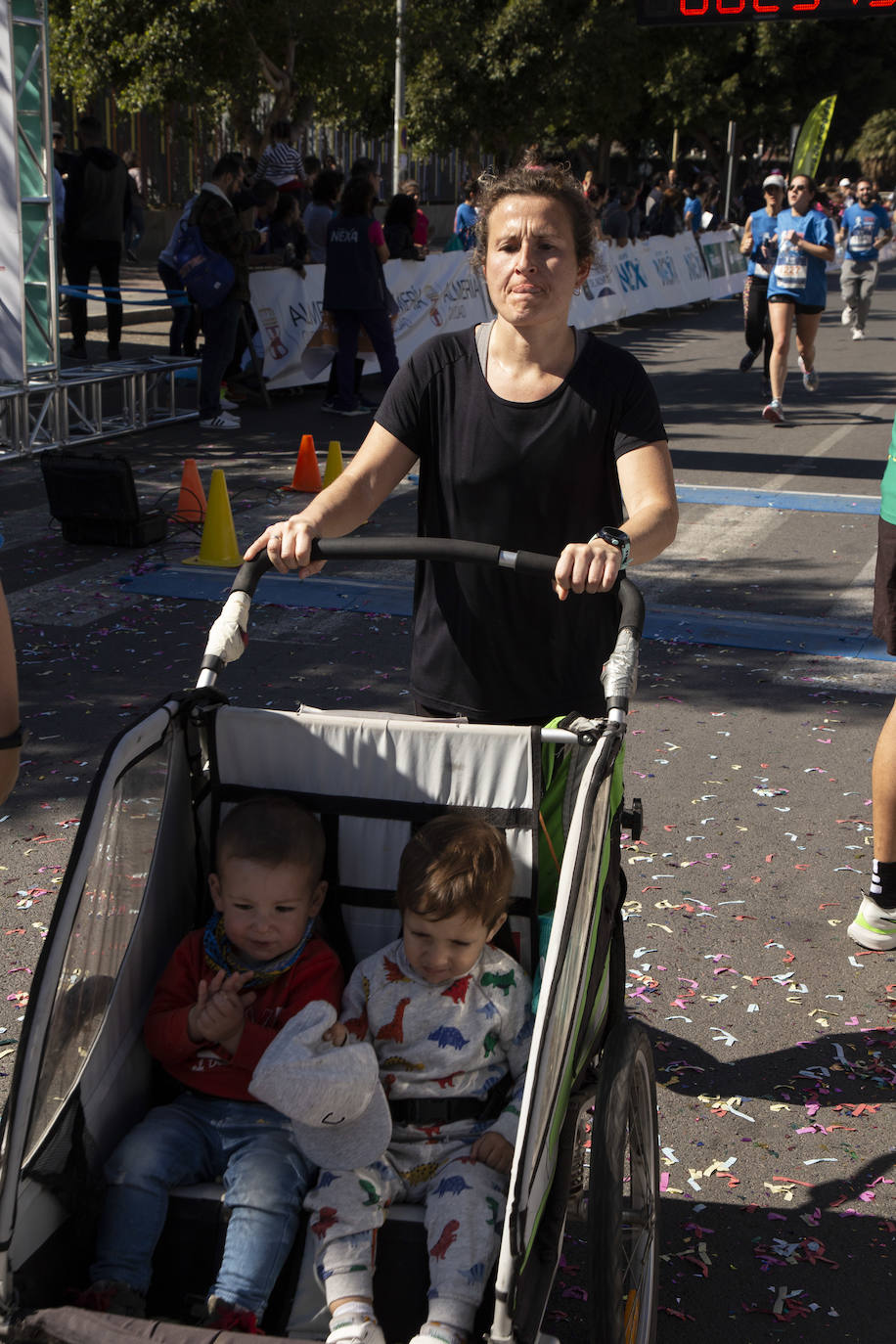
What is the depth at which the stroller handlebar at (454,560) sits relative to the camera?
271 cm

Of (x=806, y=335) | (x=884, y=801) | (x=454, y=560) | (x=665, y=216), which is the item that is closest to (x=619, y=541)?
(x=454, y=560)

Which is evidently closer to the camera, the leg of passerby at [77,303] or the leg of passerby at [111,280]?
the leg of passerby at [111,280]

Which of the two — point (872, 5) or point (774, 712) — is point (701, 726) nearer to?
point (774, 712)

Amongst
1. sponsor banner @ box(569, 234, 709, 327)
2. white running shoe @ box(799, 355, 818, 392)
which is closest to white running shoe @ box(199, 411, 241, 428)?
white running shoe @ box(799, 355, 818, 392)

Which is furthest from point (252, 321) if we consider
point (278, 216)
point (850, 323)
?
point (850, 323)

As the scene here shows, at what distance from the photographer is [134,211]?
24.5 m

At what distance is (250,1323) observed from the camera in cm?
225

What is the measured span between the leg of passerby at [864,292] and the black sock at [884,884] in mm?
16216

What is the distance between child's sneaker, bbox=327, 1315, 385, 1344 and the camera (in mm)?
2230

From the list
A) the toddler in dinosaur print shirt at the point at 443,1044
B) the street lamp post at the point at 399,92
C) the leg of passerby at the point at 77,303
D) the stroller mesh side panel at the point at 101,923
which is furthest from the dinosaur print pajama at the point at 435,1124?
the street lamp post at the point at 399,92

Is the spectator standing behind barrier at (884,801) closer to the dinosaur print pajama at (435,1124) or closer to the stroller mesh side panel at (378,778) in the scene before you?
the stroller mesh side panel at (378,778)

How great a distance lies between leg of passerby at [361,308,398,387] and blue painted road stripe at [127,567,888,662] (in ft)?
18.0

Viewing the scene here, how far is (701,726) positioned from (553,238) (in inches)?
136

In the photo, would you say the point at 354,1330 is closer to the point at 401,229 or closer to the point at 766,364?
the point at 766,364
